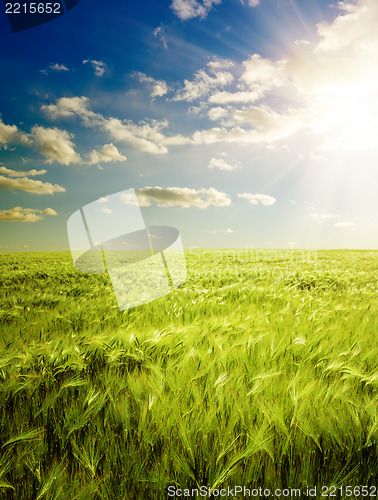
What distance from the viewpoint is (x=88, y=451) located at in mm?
1481

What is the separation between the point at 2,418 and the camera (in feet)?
5.75

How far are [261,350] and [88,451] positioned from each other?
1758 millimetres

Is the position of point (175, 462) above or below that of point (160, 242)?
below

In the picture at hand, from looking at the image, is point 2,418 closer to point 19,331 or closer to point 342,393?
point 342,393

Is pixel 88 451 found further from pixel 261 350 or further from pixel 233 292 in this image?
pixel 233 292

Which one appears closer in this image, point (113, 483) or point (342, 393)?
point (113, 483)

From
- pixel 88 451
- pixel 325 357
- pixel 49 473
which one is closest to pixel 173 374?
pixel 88 451

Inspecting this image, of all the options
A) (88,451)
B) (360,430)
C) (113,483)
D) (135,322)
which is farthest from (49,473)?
(135,322)

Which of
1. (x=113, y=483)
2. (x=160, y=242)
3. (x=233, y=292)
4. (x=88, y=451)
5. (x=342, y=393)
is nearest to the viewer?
(x=113, y=483)

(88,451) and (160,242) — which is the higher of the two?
(160,242)

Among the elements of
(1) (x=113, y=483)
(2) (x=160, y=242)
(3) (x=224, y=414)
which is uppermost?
(2) (x=160, y=242)

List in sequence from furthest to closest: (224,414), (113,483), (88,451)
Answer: (224,414)
(88,451)
(113,483)

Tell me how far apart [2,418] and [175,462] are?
1.23 m

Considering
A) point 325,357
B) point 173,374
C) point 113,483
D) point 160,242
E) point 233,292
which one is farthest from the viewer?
point 160,242
